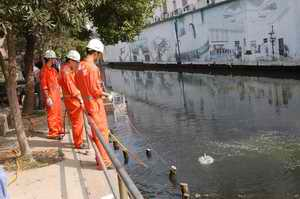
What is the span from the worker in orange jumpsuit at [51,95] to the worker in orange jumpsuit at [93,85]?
3.61 m

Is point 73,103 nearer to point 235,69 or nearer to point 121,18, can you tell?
point 121,18

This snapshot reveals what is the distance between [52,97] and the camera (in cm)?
1215

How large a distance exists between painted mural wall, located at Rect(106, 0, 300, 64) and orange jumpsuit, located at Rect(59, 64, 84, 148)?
19.2m

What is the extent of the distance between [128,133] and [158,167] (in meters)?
4.87

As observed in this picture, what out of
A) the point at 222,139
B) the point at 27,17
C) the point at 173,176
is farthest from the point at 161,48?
the point at 27,17

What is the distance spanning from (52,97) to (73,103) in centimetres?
220

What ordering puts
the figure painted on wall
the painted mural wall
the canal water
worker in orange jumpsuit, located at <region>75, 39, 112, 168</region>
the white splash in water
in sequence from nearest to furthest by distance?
1. worker in orange jumpsuit, located at <region>75, 39, 112, 168</region>
2. the canal water
3. the white splash in water
4. the painted mural wall
5. the figure painted on wall

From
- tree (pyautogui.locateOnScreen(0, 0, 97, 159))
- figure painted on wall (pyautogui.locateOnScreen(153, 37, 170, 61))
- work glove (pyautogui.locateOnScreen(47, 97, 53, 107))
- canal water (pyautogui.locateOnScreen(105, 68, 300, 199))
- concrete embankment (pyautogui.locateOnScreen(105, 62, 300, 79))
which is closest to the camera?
tree (pyautogui.locateOnScreen(0, 0, 97, 159))

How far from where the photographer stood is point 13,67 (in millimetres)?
8898

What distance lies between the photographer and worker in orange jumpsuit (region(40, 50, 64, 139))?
11.8m

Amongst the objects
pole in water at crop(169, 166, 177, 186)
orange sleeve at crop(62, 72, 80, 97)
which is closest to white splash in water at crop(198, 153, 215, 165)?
pole in water at crop(169, 166, 177, 186)

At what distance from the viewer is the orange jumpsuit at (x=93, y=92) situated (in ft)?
26.5

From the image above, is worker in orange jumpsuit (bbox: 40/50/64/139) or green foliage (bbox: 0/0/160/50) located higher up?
green foliage (bbox: 0/0/160/50)

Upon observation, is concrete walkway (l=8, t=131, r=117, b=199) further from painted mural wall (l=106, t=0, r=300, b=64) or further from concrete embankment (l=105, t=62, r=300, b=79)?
painted mural wall (l=106, t=0, r=300, b=64)
